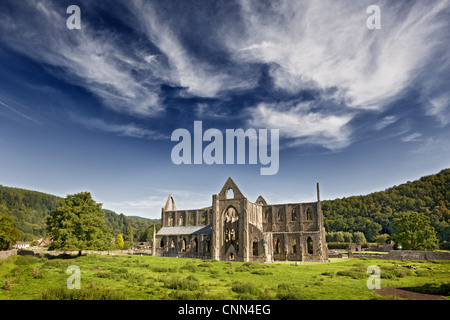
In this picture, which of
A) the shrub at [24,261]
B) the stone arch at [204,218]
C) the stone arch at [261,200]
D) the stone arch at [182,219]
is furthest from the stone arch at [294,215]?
the shrub at [24,261]

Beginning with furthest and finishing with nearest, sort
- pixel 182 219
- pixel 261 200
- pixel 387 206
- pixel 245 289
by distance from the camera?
pixel 387 206 < pixel 182 219 < pixel 261 200 < pixel 245 289

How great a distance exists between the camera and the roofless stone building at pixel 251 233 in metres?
51.8

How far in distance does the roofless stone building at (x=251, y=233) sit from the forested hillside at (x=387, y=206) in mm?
60302

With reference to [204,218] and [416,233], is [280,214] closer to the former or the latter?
[204,218]

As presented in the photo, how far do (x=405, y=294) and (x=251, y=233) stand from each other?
110ft

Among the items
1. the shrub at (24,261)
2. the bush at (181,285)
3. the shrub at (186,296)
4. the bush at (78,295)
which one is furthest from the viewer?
the shrub at (24,261)

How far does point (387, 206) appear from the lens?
396 ft

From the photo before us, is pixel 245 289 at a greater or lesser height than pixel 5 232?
lesser

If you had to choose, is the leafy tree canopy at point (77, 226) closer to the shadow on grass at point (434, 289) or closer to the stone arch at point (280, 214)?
the stone arch at point (280, 214)

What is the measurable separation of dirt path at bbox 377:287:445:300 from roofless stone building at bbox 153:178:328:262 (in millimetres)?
29337

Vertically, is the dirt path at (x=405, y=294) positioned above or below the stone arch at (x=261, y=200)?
below

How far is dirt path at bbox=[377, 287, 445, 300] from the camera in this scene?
61.5 feet

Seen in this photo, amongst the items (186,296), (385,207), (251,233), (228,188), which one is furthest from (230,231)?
(385,207)
